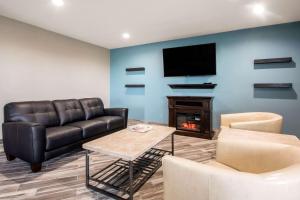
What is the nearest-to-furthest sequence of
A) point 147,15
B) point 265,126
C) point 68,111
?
point 265,126 < point 147,15 < point 68,111

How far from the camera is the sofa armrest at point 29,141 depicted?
211cm

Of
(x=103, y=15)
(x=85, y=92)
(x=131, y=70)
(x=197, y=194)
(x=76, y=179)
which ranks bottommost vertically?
(x=76, y=179)

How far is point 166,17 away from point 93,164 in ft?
9.42

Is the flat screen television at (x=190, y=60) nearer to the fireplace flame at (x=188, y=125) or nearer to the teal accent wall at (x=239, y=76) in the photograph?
the teal accent wall at (x=239, y=76)

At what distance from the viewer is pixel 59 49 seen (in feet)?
13.5

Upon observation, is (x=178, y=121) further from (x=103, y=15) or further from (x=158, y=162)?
(x=103, y=15)

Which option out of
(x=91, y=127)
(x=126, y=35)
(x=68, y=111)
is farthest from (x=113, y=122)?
(x=126, y=35)

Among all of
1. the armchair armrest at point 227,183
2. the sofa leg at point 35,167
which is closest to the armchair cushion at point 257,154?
the armchair armrest at point 227,183

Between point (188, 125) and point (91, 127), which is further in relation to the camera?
point (188, 125)

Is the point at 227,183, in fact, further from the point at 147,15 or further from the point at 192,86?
the point at 192,86

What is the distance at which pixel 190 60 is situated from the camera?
13.9 feet

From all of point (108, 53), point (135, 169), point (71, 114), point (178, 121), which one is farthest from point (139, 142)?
point (108, 53)

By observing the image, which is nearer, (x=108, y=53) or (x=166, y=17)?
(x=166, y=17)

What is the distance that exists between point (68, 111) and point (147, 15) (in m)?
2.38
